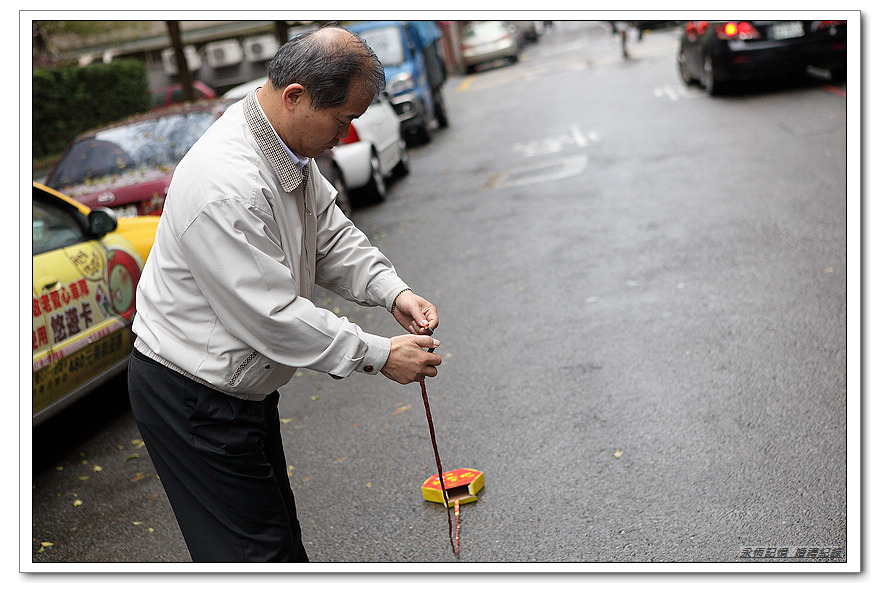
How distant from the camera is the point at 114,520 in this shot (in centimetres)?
425

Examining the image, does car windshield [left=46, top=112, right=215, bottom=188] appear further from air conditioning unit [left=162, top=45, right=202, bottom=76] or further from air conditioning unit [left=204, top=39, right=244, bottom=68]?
air conditioning unit [left=204, top=39, right=244, bottom=68]

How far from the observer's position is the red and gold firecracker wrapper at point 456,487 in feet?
13.2

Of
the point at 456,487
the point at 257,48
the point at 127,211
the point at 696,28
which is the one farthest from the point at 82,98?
the point at 456,487

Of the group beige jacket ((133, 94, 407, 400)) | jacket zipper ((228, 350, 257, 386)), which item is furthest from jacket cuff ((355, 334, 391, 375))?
jacket zipper ((228, 350, 257, 386))

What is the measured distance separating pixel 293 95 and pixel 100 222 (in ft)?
10.3

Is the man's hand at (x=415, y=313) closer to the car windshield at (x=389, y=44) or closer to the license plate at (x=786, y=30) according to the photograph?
the license plate at (x=786, y=30)

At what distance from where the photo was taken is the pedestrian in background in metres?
2.36

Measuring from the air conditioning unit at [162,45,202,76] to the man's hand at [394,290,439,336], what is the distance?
4141 cm

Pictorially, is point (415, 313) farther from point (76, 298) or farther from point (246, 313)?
point (76, 298)

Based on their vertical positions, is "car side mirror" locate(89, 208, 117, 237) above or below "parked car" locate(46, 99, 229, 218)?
above

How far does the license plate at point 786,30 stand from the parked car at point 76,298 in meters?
10.4

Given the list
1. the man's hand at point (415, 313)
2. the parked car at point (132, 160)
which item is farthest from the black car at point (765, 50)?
the man's hand at point (415, 313)
